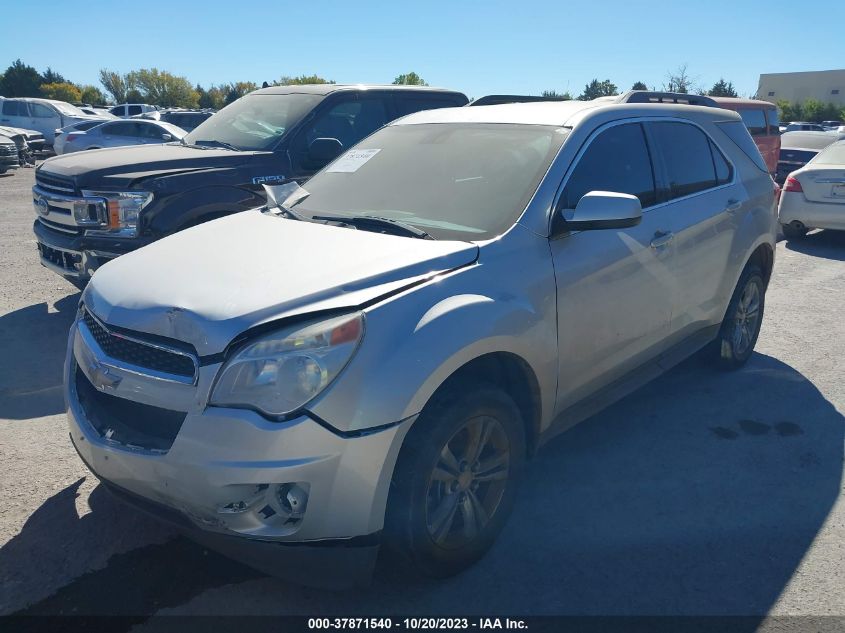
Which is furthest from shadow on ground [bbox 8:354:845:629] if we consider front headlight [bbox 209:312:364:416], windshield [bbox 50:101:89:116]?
windshield [bbox 50:101:89:116]

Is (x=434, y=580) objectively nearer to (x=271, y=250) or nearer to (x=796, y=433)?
(x=271, y=250)

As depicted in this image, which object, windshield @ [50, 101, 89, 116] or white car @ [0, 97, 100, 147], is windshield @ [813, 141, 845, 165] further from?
windshield @ [50, 101, 89, 116]

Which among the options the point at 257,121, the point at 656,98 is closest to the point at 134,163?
the point at 257,121

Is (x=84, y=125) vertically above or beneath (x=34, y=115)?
beneath

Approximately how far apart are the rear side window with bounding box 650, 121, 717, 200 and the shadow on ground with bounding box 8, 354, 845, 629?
146 centimetres

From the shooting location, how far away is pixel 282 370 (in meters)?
2.43

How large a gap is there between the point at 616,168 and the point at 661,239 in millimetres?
478

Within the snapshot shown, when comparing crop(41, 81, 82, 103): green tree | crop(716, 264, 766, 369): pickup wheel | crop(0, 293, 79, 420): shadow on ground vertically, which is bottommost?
crop(0, 293, 79, 420): shadow on ground

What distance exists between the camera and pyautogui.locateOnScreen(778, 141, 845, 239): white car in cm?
1024

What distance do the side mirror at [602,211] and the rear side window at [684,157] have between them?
3.52 feet

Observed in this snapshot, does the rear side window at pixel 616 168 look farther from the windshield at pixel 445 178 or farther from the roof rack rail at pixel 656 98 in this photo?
the roof rack rail at pixel 656 98

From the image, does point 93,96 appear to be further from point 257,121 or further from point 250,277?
point 250,277

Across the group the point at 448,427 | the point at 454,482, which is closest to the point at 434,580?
the point at 454,482

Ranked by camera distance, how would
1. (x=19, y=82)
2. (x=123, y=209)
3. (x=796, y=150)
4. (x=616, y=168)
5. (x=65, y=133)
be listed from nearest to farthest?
(x=616, y=168) → (x=123, y=209) → (x=796, y=150) → (x=65, y=133) → (x=19, y=82)
